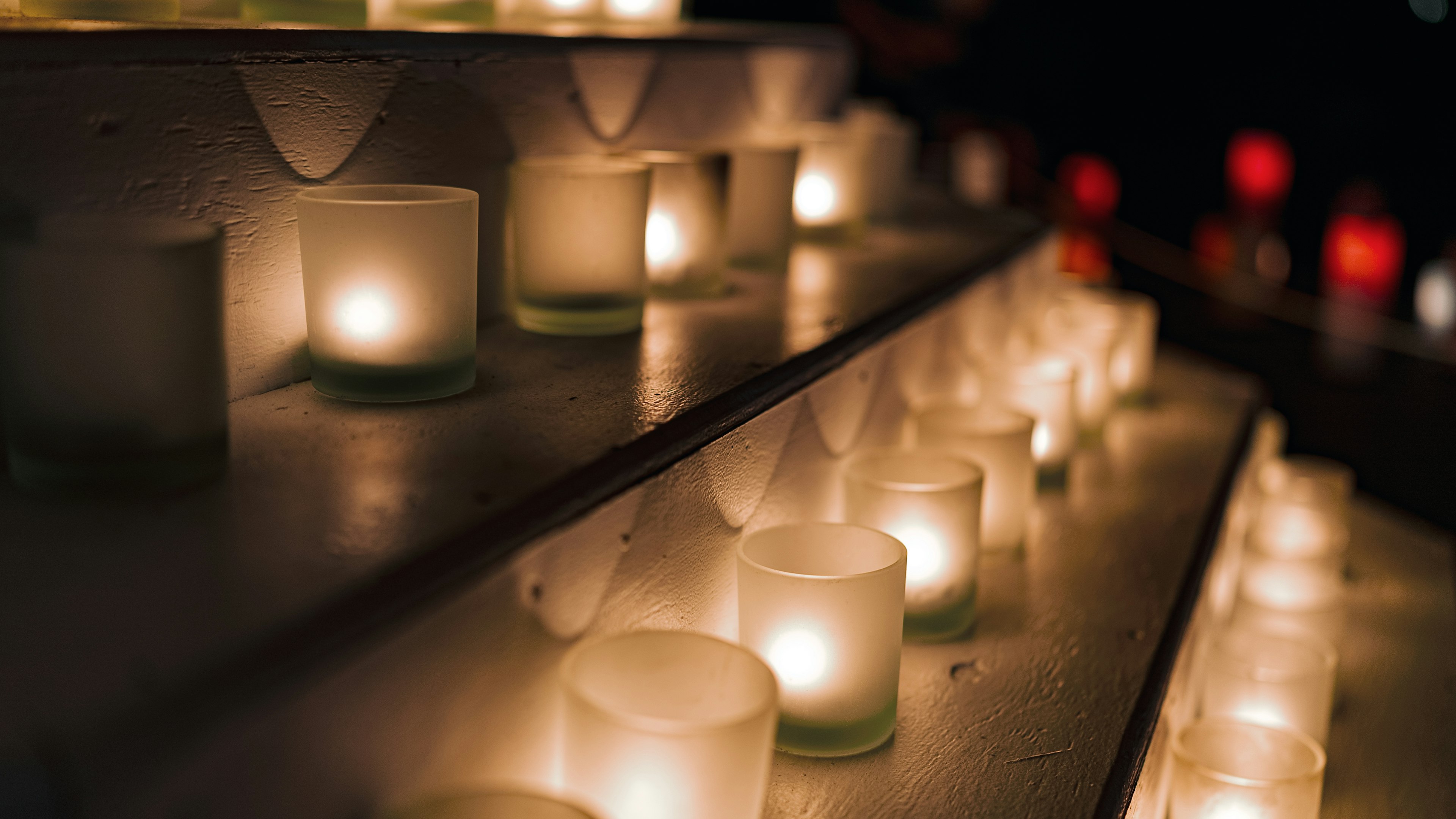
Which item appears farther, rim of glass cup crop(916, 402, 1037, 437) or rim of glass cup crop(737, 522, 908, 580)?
rim of glass cup crop(916, 402, 1037, 437)

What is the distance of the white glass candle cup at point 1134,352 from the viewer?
67.7 inches

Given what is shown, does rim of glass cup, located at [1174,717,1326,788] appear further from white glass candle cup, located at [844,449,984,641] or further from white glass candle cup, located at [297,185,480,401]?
white glass candle cup, located at [297,185,480,401]

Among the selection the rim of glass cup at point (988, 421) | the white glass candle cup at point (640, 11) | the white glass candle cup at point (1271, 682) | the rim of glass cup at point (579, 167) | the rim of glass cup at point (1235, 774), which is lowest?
the white glass candle cup at point (1271, 682)

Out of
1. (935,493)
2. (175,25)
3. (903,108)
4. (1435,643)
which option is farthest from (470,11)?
(903,108)

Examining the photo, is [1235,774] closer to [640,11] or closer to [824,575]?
[824,575]

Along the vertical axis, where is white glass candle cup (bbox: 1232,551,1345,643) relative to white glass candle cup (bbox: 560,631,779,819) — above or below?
below

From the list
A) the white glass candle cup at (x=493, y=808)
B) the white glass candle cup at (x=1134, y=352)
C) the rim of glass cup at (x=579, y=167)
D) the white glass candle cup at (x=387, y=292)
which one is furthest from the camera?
the white glass candle cup at (x=1134, y=352)

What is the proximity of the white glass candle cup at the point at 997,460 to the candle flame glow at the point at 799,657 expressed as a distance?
0.39 meters

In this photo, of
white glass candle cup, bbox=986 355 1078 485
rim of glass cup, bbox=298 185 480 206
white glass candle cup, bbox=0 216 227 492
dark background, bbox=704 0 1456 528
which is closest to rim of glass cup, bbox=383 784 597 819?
white glass candle cup, bbox=0 216 227 492

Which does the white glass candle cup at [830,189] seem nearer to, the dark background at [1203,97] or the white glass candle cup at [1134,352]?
the white glass candle cup at [1134,352]

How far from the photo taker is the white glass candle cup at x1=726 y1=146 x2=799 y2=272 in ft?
4.02

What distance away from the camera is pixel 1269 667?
1.20 m

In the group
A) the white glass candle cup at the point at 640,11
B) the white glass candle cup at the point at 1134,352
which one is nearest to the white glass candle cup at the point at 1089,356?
the white glass candle cup at the point at 1134,352

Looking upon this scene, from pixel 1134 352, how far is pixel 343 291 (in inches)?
52.5
